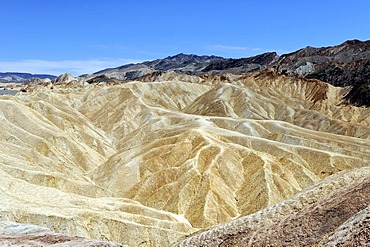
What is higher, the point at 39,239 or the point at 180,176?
the point at 180,176

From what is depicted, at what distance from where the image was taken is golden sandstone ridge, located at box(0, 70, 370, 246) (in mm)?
23531

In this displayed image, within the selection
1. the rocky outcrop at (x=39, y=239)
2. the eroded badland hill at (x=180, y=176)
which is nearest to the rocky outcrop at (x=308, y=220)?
the eroded badland hill at (x=180, y=176)

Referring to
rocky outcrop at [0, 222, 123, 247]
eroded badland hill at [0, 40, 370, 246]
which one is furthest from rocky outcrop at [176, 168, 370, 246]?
rocky outcrop at [0, 222, 123, 247]

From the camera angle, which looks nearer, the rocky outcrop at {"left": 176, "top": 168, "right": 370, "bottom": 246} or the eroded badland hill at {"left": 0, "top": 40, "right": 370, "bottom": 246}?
the rocky outcrop at {"left": 176, "top": 168, "right": 370, "bottom": 246}

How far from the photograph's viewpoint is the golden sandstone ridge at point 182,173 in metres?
23.5

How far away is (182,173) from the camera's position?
6344 cm

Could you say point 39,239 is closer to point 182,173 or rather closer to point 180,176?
point 180,176

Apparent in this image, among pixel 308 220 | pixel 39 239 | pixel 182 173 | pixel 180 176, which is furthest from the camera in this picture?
pixel 182 173

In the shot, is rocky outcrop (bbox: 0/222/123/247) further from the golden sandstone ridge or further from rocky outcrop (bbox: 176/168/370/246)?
rocky outcrop (bbox: 176/168/370/246)

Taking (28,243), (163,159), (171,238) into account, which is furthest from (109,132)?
(28,243)

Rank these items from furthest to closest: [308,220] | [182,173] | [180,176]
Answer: [182,173]
[180,176]
[308,220]

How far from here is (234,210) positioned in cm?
5644

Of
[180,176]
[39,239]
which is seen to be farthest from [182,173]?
[39,239]

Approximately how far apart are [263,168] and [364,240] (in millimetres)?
47610
